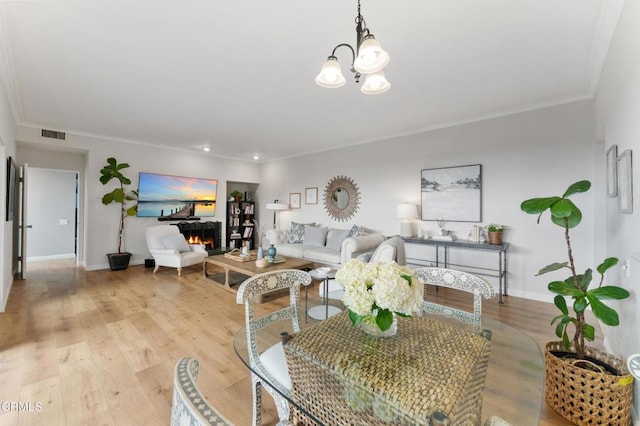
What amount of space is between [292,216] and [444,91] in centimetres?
473

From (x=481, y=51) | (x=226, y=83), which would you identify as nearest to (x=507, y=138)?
(x=481, y=51)

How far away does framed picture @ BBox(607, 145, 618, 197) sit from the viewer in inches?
83.7

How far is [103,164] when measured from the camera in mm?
5453

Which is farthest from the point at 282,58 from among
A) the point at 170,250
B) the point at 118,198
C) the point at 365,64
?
the point at 118,198

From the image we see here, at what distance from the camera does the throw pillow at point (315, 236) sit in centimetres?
575

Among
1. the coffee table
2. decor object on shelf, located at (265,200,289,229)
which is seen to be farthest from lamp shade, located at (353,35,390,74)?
decor object on shelf, located at (265,200,289,229)

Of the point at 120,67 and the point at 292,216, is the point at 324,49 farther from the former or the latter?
the point at 292,216

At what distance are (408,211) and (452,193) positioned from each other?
0.73m

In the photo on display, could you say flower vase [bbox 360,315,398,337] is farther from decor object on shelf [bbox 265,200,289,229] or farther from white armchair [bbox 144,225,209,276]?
decor object on shelf [bbox 265,200,289,229]

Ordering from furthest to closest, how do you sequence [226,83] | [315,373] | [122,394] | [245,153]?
[245,153], [226,83], [122,394], [315,373]

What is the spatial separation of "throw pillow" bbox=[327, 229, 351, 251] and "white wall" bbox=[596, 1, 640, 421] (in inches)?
143

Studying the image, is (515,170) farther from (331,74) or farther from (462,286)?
(331,74)

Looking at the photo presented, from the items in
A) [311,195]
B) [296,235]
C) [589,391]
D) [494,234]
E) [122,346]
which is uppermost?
[311,195]

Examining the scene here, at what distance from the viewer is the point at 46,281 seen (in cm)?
462
